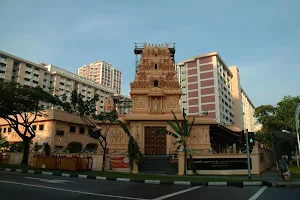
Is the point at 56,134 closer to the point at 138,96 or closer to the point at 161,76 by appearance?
the point at 138,96

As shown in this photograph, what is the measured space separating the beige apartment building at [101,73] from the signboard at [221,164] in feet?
362

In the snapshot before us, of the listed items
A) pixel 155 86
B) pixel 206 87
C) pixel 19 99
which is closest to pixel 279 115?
pixel 155 86

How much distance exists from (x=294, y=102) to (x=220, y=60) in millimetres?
A: 41211

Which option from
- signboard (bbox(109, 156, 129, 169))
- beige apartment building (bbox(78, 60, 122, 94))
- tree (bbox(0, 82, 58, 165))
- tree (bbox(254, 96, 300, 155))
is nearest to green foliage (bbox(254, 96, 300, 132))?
tree (bbox(254, 96, 300, 155))

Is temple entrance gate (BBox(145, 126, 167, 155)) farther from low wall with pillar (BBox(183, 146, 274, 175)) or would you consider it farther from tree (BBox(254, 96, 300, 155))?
tree (BBox(254, 96, 300, 155))

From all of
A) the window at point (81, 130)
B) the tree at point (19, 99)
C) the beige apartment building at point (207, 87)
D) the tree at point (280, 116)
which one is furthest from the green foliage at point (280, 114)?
the window at point (81, 130)

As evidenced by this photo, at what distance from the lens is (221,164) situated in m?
18.9

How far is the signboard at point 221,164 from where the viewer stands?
18797 mm

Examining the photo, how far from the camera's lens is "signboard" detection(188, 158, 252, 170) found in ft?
61.7

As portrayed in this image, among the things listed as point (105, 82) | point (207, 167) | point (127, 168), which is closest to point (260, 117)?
point (207, 167)

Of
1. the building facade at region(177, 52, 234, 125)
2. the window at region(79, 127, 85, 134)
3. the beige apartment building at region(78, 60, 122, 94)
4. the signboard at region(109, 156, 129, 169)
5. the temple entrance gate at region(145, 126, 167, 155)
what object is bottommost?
the signboard at region(109, 156, 129, 169)

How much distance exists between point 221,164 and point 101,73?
113194mm

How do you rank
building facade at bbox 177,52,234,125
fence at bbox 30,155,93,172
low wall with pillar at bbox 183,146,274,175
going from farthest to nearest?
building facade at bbox 177,52,234,125 < low wall with pillar at bbox 183,146,274,175 < fence at bbox 30,155,93,172

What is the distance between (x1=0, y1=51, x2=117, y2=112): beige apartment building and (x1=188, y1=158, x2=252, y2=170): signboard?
42.2 meters
